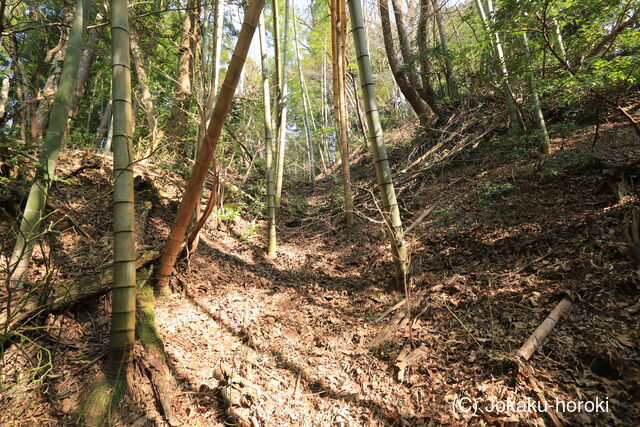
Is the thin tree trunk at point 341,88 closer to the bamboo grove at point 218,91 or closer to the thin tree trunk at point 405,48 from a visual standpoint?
the bamboo grove at point 218,91

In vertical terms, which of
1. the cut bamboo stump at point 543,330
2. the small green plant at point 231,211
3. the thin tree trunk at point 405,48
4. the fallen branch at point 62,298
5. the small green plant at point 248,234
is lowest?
the cut bamboo stump at point 543,330

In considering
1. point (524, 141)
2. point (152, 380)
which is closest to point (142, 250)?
point (152, 380)

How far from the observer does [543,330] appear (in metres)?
2.01

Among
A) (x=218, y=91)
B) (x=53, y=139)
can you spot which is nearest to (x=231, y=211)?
(x=218, y=91)

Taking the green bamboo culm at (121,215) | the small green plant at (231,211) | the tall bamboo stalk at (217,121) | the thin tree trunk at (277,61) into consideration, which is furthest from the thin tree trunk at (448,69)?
the green bamboo culm at (121,215)

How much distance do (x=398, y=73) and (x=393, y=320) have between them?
20.2 feet

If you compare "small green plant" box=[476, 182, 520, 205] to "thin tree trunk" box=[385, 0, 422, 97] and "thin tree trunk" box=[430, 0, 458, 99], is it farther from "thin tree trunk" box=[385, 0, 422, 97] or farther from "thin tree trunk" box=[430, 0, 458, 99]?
"thin tree trunk" box=[430, 0, 458, 99]

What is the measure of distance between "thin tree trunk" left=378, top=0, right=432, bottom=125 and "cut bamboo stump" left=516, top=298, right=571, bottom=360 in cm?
608

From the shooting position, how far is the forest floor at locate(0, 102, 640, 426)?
1733 millimetres

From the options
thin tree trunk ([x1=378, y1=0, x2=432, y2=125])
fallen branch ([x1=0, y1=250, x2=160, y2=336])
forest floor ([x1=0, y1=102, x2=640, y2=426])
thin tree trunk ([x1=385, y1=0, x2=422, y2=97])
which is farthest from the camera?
thin tree trunk ([x1=385, y1=0, x2=422, y2=97])

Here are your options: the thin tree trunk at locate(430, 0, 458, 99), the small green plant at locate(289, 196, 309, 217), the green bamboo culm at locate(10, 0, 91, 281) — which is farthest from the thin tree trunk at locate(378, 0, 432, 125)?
the green bamboo culm at locate(10, 0, 91, 281)

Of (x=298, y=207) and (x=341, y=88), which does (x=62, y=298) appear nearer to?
(x=341, y=88)

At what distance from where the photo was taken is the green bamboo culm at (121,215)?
183 cm

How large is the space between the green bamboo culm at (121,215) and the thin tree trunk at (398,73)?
6.00 metres
